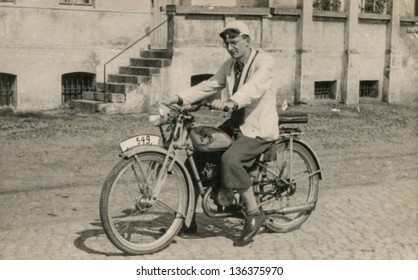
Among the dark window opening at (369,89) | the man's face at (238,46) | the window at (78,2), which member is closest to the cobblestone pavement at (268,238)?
the man's face at (238,46)

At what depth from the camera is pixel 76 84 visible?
57.6 feet

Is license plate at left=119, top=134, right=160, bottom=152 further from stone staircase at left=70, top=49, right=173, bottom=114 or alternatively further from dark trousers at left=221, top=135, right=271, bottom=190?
stone staircase at left=70, top=49, right=173, bottom=114

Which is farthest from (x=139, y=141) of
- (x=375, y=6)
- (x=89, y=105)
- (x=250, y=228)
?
(x=375, y=6)

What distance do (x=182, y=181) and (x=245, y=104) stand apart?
0.83 m

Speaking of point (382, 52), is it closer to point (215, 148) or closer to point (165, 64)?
point (165, 64)

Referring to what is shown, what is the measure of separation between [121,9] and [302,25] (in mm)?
5055

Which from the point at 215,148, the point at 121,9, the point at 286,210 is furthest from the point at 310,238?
the point at 121,9

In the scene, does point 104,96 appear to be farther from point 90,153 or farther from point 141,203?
point 141,203

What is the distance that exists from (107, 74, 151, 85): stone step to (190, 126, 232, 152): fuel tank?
10.9m

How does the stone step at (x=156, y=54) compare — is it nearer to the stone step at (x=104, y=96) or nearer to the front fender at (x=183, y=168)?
the stone step at (x=104, y=96)

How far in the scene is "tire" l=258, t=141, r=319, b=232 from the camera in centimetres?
679

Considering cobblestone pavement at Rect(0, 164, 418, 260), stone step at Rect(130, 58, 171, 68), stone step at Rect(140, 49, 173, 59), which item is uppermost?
stone step at Rect(140, 49, 173, 59)

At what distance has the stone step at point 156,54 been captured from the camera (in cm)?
1756

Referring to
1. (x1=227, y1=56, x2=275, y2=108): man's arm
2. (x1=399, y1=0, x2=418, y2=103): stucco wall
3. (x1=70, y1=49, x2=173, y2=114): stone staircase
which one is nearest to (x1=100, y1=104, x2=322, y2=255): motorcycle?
(x1=227, y1=56, x2=275, y2=108): man's arm
